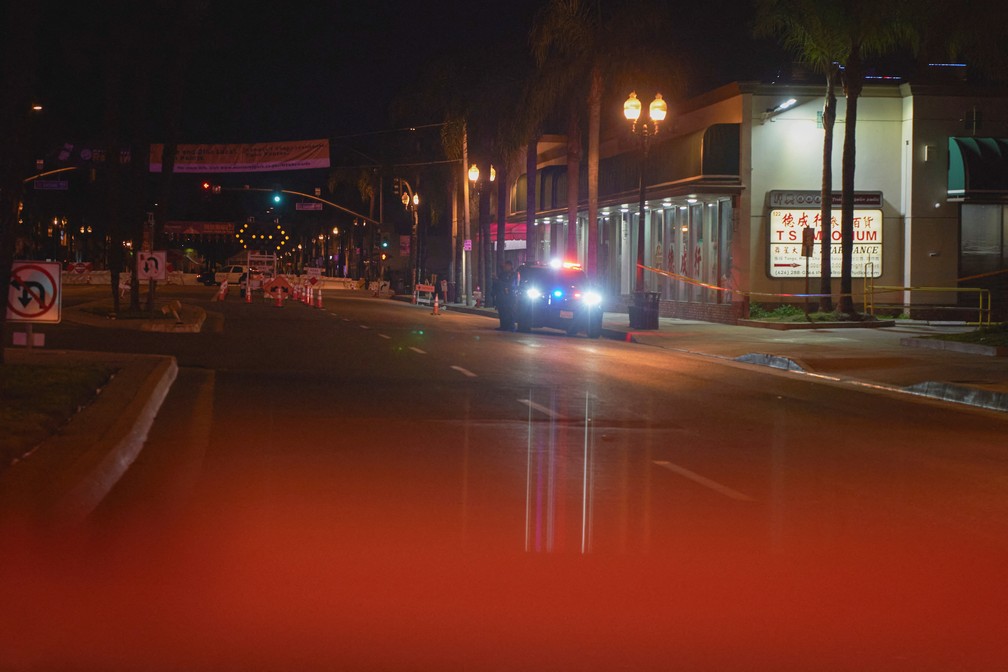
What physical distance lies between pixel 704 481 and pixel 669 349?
63.1ft

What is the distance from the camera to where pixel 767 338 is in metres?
32.2

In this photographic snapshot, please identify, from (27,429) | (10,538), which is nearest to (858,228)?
(27,429)

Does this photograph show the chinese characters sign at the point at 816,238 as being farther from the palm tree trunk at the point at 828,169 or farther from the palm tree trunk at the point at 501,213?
the palm tree trunk at the point at 501,213

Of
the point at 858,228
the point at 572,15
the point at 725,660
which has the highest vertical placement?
the point at 572,15

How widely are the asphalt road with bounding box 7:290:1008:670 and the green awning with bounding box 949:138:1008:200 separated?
79.7 ft

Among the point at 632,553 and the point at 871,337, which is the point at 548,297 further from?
the point at 632,553

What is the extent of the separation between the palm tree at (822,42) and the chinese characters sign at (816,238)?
10.1 feet

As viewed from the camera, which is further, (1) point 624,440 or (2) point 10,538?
(1) point 624,440

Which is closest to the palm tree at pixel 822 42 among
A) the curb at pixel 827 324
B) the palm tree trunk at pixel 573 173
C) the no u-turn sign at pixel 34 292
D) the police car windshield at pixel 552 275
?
the curb at pixel 827 324

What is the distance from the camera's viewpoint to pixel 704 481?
36.3 ft

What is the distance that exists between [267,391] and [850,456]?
8.27 metres

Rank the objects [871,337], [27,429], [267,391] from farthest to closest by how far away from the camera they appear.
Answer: [871,337] < [267,391] < [27,429]

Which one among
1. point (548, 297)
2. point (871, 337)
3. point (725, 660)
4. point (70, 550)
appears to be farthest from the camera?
point (548, 297)
